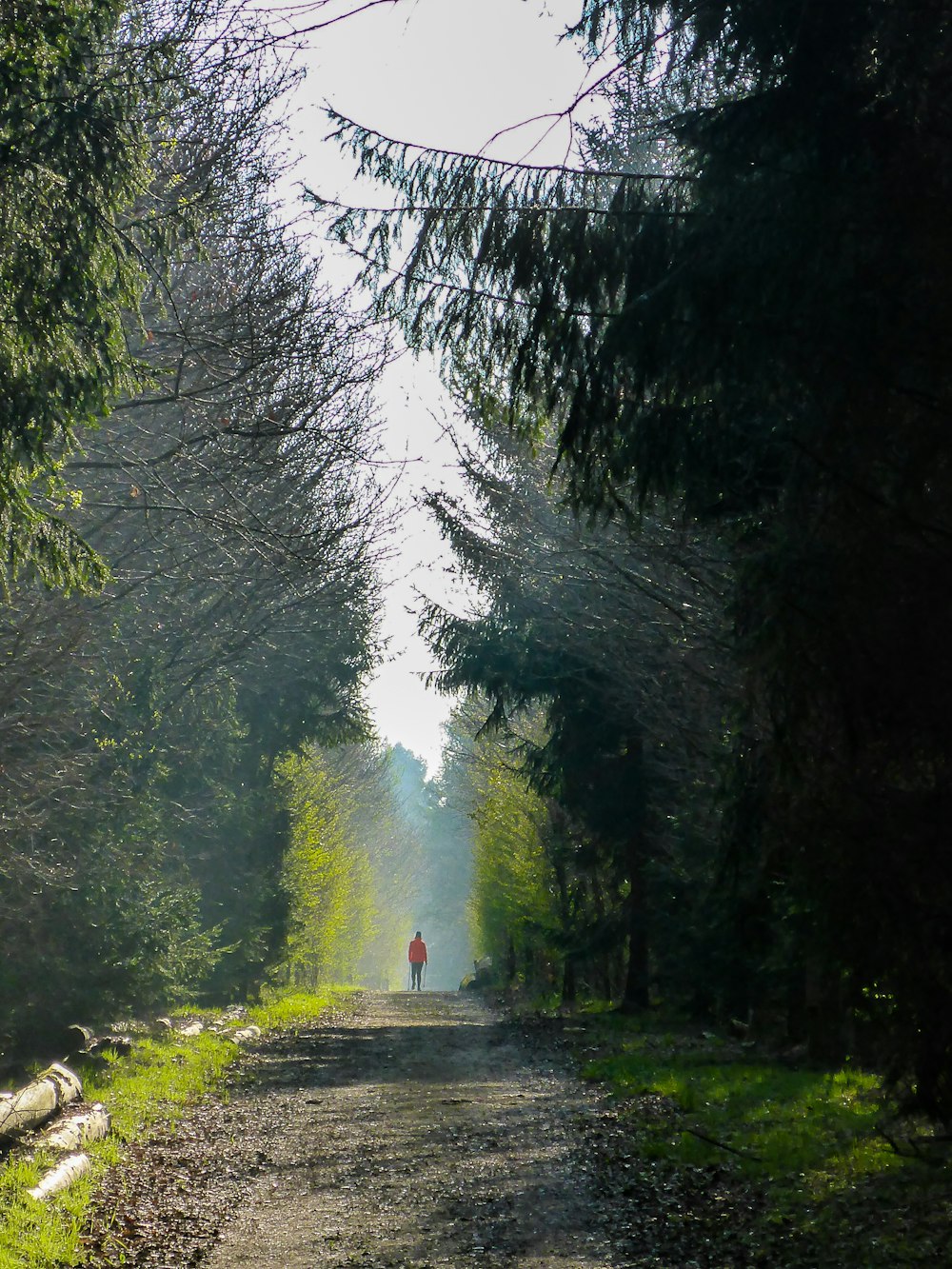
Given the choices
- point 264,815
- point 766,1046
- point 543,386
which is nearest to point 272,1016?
point 264,815

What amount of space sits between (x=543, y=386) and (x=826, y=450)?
183 cm

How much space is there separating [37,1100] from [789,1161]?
562 centimetres

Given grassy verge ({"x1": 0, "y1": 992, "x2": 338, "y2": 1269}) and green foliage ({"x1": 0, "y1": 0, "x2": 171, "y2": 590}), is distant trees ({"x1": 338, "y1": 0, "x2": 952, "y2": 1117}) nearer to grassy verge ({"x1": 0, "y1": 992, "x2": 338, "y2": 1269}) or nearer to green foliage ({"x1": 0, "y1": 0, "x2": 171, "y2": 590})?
green foliage ({"x1": 0, "y1": 0, "x2": 171, "y2": 590})

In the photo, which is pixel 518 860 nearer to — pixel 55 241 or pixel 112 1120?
pixel 112 1120

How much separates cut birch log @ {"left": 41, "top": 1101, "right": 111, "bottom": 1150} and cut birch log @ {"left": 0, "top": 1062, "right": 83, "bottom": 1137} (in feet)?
0.62

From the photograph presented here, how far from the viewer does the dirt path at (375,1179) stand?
21.5 feet

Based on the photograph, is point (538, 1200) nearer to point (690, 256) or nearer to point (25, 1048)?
point (690, 256)

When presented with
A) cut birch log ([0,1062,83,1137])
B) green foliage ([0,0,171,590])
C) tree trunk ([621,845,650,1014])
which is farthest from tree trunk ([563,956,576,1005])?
green foliage ([0,0,171,590])

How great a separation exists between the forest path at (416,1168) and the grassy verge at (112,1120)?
27.6 inches

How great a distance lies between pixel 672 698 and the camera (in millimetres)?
14781

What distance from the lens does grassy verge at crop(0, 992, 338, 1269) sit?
6469 millimetres

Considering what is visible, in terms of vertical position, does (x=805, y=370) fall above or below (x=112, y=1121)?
above

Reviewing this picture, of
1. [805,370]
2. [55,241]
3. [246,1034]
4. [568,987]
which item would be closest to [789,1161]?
[805,370]

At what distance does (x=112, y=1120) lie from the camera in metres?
10.7
